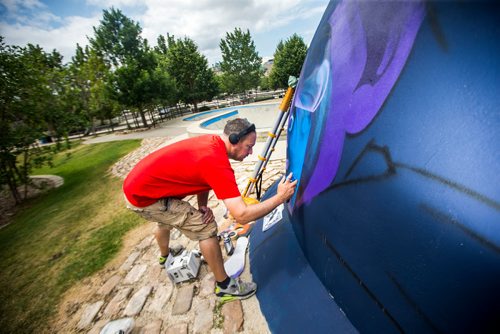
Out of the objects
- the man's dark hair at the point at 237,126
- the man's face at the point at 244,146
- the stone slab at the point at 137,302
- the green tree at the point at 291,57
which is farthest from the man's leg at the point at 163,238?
the green tree at the point at 291,57

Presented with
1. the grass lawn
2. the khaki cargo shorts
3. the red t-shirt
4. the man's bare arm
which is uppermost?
the red t-shirt

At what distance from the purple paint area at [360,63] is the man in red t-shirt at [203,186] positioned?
588mm

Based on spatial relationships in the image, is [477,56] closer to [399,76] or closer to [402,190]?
[399,76]

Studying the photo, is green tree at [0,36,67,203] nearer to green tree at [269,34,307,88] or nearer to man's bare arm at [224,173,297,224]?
man's bare arm at [224,173,297,224]

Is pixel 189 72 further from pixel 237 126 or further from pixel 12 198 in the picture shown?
pixel 237 126

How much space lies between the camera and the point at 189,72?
34.8 metres

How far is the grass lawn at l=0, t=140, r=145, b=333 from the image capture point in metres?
3.12

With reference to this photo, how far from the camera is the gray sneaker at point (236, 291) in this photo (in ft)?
7.72

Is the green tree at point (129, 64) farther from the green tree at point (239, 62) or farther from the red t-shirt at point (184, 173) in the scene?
the red t-shirt at point (184, 173)

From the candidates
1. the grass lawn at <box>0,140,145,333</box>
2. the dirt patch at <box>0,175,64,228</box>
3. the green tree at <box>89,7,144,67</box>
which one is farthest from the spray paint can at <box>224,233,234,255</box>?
the green tree at <box>89,7,144,67</box>

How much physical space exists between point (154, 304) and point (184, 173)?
1752mm

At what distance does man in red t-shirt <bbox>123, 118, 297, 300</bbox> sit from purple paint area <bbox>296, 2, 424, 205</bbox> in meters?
0.59

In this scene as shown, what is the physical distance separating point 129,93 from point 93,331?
74.0ft

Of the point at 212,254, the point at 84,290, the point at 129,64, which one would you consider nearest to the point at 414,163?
the point at 212,254
